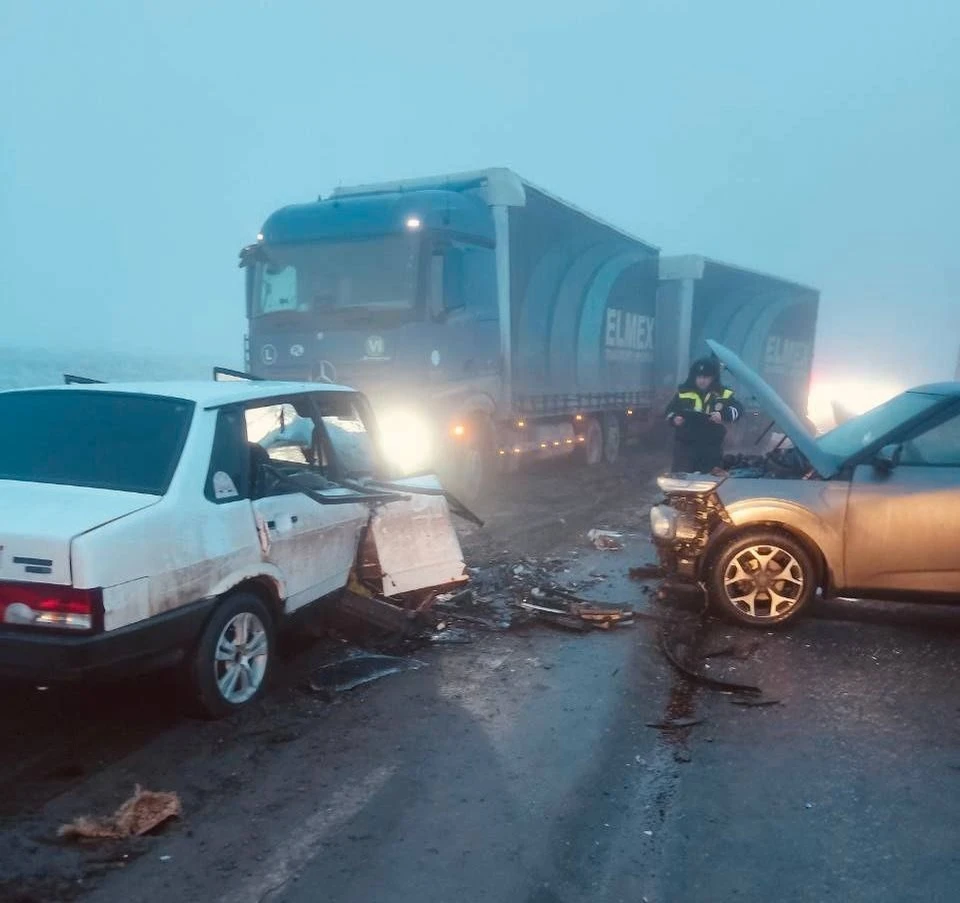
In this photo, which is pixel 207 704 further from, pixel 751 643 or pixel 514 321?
pixel 514 321

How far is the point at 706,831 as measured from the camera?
331 centimetres

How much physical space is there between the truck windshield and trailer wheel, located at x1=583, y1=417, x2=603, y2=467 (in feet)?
19.5

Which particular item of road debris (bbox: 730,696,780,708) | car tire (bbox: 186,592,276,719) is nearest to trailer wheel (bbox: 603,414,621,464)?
road debris (bbox: 730,696,780,708)

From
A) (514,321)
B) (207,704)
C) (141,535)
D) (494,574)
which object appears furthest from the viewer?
(514,321)

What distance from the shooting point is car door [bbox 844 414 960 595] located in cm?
551

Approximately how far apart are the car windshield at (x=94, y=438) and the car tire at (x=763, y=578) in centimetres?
379

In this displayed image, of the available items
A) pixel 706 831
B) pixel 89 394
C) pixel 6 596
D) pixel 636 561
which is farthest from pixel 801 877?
pixel 636 561

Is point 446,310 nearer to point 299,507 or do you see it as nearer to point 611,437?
point 299,507

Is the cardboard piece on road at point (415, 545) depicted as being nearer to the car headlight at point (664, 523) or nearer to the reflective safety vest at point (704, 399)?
the car headlight at point (664, 523)

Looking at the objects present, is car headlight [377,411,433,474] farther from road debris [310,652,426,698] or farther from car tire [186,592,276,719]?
car tire [186,592,276,719]

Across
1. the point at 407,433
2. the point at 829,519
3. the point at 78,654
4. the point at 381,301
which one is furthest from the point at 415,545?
the point at 381,301

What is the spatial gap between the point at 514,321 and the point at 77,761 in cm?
826

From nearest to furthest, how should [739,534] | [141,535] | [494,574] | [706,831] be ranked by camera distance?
[706,831] → [141,535] → [739,534] → [494,574]

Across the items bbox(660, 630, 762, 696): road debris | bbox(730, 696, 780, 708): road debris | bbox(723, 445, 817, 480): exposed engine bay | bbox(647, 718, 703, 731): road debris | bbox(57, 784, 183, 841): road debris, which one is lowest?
bbox(647, 718, 703, 731): road debris
